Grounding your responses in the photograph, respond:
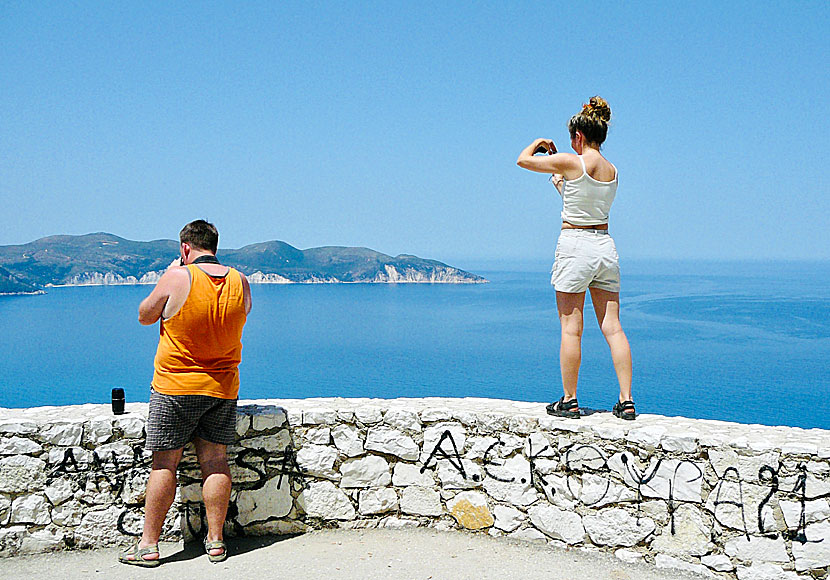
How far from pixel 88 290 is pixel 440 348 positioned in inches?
1612

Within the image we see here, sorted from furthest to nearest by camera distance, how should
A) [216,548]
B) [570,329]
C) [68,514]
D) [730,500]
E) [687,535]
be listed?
[570,329] < [68,514] < [216,548] < [687,535] < [730,500]

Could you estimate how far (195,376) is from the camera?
12.3 feet

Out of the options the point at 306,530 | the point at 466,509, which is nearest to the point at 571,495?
the point at 466,509

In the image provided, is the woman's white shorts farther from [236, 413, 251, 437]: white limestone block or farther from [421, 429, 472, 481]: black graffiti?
[236, 413, 251, 437]: white limestone block

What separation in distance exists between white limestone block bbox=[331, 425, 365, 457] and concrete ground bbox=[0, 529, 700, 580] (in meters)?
0.45

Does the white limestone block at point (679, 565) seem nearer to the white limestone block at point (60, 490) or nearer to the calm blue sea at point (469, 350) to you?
the white limestone block at point (60, 490)

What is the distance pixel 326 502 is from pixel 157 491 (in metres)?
0.92

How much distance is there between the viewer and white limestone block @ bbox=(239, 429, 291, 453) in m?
4.13

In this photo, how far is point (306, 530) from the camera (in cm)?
420

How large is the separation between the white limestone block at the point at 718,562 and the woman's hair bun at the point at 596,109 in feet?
7.45

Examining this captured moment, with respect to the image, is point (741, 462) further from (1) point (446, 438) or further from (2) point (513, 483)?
(1) point (446, 438)

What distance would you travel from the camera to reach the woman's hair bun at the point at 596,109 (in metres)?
3.98

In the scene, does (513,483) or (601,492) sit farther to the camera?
(513,483)

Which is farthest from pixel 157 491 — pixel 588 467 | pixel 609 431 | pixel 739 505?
pixel 739 505
